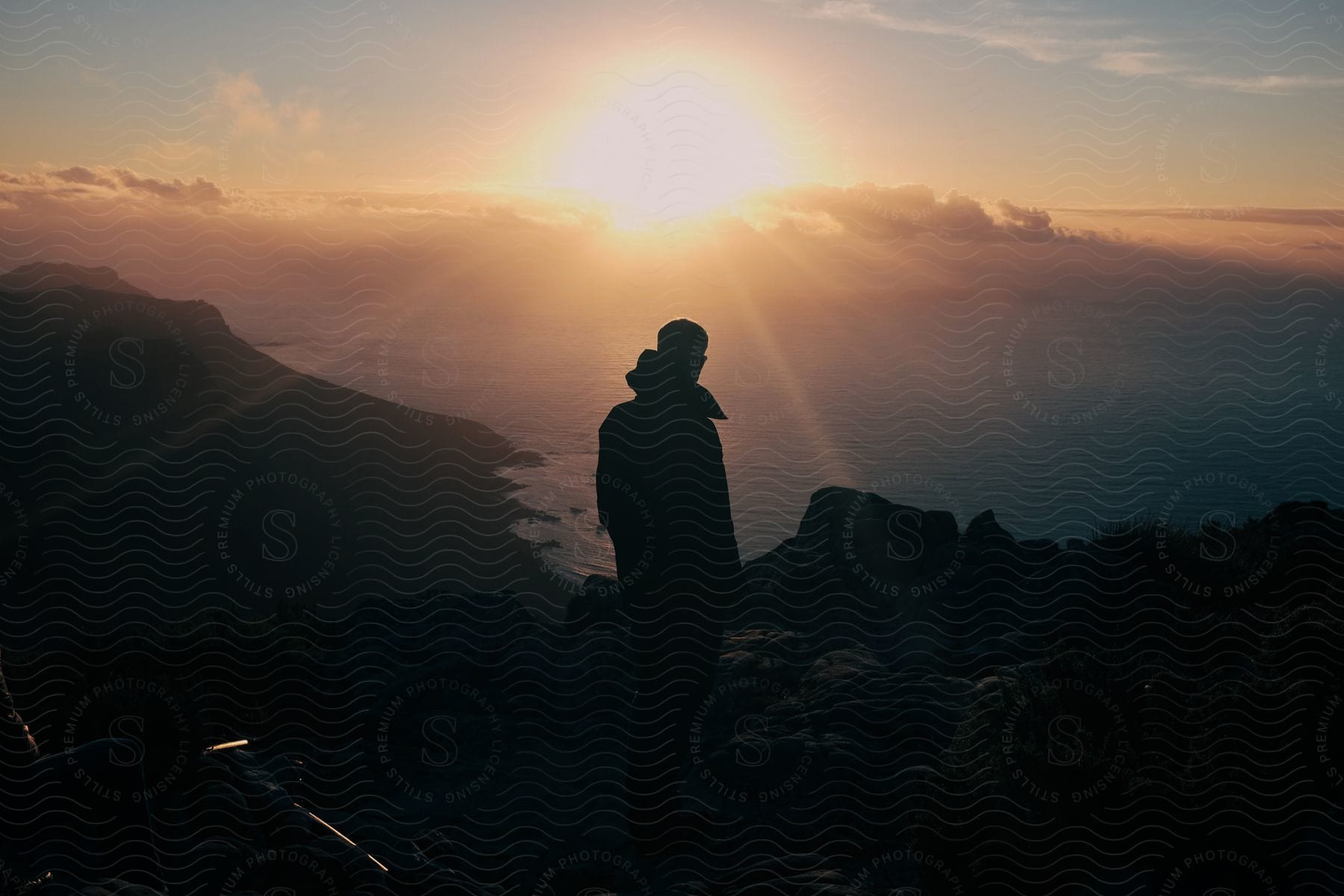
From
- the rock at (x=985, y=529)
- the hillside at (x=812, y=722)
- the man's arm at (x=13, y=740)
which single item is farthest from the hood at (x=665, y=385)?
the man's arm at (x=13, y=740)

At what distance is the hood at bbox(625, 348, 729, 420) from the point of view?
8.20 m

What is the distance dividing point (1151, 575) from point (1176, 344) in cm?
3993

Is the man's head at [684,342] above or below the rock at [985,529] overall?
above

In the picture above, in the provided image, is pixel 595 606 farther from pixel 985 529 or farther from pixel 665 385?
pixel 985 529

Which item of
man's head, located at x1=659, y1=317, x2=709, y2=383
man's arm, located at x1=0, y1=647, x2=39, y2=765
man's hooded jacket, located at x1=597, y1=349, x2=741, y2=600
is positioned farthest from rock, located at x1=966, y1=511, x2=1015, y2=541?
man's arm, located at x1=0, y1=647, x2=39, y2=765

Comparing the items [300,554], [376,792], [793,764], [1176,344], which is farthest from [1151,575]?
[1176,344]

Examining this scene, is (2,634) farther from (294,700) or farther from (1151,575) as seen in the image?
(1151,575)

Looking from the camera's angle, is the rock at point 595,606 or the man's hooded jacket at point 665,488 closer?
the man's hooded jacket at point 665,488

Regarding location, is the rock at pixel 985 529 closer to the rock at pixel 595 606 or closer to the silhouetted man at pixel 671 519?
the silhouetted man at pixel 671 519

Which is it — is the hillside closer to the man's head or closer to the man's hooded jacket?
the man's hooded jacket

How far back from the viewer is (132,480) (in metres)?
23.2

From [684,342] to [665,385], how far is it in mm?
442

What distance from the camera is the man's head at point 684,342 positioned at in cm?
820

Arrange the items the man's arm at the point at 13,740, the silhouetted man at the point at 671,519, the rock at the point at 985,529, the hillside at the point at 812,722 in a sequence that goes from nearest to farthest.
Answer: the man's arm at the point at 13,740, the hillside at the point at 812,722, the silhouetted man at the point at 671,519, the rock at the point at 985,529
